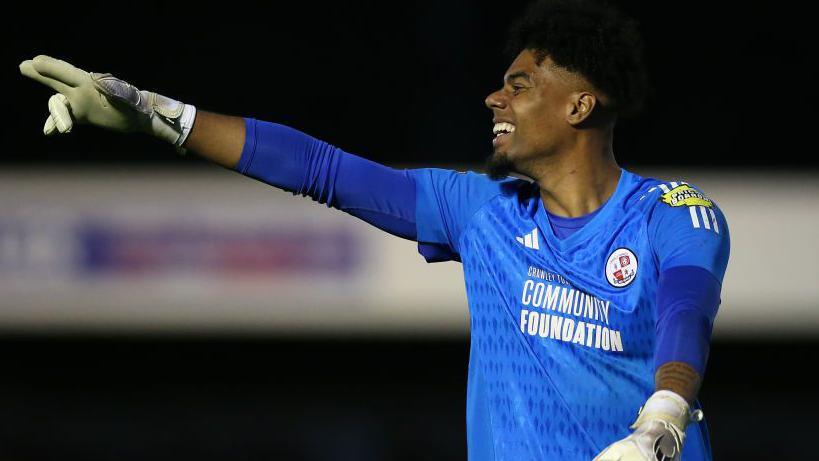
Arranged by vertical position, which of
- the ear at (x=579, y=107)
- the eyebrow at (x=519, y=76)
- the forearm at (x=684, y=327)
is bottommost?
the forearm at (x=684, y=327)

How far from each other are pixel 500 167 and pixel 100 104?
1.06 meters

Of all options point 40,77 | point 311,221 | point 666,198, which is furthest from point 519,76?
point 311,221

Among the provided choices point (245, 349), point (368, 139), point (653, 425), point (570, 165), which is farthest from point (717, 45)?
point (653, 425)

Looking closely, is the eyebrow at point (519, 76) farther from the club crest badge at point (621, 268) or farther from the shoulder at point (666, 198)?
the club crest badge at point (621, 268)

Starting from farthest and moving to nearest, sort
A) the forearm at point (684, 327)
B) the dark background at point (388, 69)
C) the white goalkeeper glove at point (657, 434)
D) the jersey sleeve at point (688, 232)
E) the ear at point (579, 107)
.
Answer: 1. the dark background at point (388, 69)
2. the ear at point (579, 107)
3. the jersey sleeve at point (688, 232)
4. the forearm at point (684, 327)
5. the white goalkeeper glove at point (657, 434)

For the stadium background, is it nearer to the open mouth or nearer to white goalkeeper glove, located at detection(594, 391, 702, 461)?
the open mouth

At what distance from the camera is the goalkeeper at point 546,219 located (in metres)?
3.03

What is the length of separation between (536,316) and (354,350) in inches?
232

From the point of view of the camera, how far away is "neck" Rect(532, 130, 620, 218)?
3.28 meters

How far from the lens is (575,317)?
122 inches

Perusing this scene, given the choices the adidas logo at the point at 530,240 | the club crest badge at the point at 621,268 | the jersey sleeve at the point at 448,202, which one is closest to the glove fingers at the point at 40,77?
the jersey sleeve at the point at 448,202

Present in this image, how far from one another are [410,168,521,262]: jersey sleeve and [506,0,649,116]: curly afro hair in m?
0.36

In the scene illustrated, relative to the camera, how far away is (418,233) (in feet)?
11.4

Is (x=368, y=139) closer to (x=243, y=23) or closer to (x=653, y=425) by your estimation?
(x=243, y=23)
